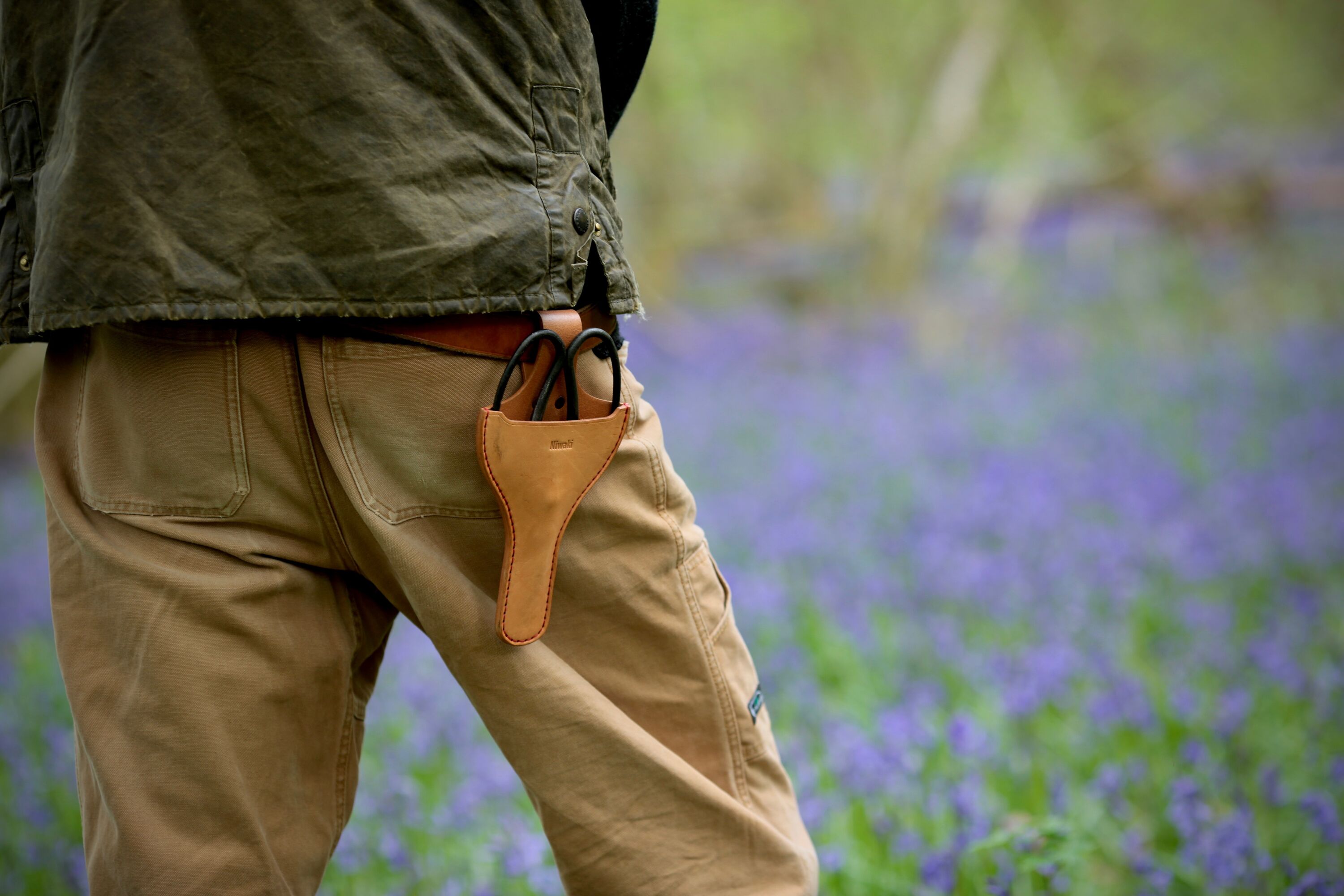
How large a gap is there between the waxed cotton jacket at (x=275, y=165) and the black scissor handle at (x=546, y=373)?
1.9 inches

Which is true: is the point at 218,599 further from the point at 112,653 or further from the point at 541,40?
the point at 541,40

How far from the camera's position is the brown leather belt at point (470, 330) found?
1.11 meters

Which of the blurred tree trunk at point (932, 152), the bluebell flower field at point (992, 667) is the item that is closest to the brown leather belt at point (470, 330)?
the bluebell flower field at point (992, 667)

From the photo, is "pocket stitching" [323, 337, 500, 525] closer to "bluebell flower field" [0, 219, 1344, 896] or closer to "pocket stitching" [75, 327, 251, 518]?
"pocket stitching" [75, 327, 251, 518]

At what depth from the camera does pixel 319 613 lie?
1.20 meters

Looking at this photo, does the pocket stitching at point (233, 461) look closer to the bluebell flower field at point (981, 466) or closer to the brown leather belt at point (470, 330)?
the brown leather belt at point (470, 330)

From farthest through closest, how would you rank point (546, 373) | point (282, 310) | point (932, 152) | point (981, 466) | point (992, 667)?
1. point (932, 152)
2. point (981, 466)
3. point (992, 667)
4. point (546, 373)
5. point (282, 310)

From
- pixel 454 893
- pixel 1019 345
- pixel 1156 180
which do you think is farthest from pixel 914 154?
pixel 454 893

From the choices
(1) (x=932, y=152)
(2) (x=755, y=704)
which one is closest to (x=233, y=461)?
(2) (x=755, y=704)

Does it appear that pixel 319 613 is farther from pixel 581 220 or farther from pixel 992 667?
Answer: pixel 992 667

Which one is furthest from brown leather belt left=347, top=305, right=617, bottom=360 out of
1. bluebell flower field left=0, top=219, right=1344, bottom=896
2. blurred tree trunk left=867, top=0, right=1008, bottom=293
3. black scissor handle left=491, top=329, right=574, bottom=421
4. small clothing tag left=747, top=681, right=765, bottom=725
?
blurred tree trunk left=867, top=0, right=1008, bottom=293

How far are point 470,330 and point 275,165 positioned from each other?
0.86ft

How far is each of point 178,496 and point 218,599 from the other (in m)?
0.13

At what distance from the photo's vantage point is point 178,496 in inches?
44.2
